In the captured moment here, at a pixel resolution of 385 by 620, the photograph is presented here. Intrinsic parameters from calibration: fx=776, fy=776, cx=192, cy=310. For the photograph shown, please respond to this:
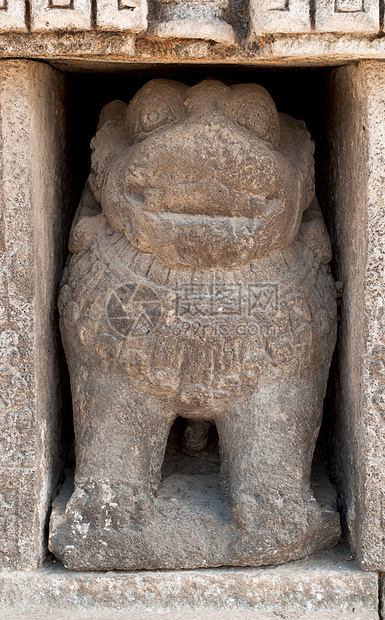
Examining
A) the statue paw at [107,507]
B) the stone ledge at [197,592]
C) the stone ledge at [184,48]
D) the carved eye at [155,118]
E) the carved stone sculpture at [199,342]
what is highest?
the stone ledge at [184,48]

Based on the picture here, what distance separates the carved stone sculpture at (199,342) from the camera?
Result: 1.98 metres

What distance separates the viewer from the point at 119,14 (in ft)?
5.77

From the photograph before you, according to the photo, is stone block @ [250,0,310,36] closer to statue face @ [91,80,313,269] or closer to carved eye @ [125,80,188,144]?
statue face @ [91,80,313,269]

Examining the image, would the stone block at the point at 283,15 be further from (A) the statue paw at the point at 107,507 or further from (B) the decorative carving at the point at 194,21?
(A) the statue paw at the point at 107,507

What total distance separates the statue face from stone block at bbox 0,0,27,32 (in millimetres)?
425

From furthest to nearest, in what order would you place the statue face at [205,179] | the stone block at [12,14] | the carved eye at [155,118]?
1. the carved eye at [155,118]
2. the statue face at [205,179]
3. the stone block at [12,14]

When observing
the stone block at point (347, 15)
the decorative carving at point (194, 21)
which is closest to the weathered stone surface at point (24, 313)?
the decorative carving at point (194, 21)

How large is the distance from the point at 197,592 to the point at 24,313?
2.80ft

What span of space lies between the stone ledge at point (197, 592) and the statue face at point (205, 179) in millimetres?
819

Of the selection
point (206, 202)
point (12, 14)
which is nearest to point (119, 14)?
point (12, 14)

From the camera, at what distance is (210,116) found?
1.96 m

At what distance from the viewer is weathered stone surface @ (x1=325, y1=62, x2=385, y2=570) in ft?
6.40

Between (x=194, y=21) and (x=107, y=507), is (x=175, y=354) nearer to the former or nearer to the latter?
(x=107, y=507)

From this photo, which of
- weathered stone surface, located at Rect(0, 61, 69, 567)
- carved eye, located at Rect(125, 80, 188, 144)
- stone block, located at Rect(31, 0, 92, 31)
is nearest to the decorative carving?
stone block, located at Rect(31, 0, 92, 31)
